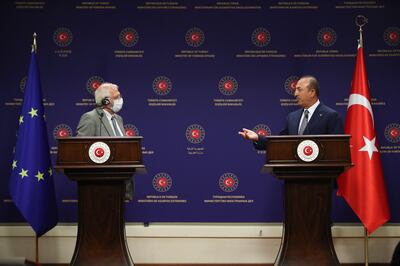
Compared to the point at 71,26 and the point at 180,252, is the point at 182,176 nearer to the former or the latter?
the point at 180,252

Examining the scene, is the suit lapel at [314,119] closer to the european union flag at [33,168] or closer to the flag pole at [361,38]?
the flag pole at [361,38]

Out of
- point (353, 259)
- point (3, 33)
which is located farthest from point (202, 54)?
point (353, 259)

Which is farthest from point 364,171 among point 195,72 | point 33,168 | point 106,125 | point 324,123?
point 33,168

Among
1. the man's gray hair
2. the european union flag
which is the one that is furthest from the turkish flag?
the european union flag

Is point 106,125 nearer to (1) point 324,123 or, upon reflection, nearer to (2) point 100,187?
(2) point 100,187

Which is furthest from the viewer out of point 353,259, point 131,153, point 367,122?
point 353,259

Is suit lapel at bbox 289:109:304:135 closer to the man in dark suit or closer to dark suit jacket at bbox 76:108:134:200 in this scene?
the man in dark suit

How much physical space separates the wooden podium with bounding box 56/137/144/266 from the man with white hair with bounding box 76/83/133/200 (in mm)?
471

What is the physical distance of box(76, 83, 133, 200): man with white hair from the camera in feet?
15.6

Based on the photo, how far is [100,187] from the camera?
14.3 ft

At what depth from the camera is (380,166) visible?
5.43m

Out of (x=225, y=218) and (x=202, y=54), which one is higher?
(x=202, y=54)

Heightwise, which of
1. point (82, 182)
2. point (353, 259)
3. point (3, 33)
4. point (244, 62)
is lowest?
point (353, 259)

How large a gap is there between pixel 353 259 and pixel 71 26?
3.84m
